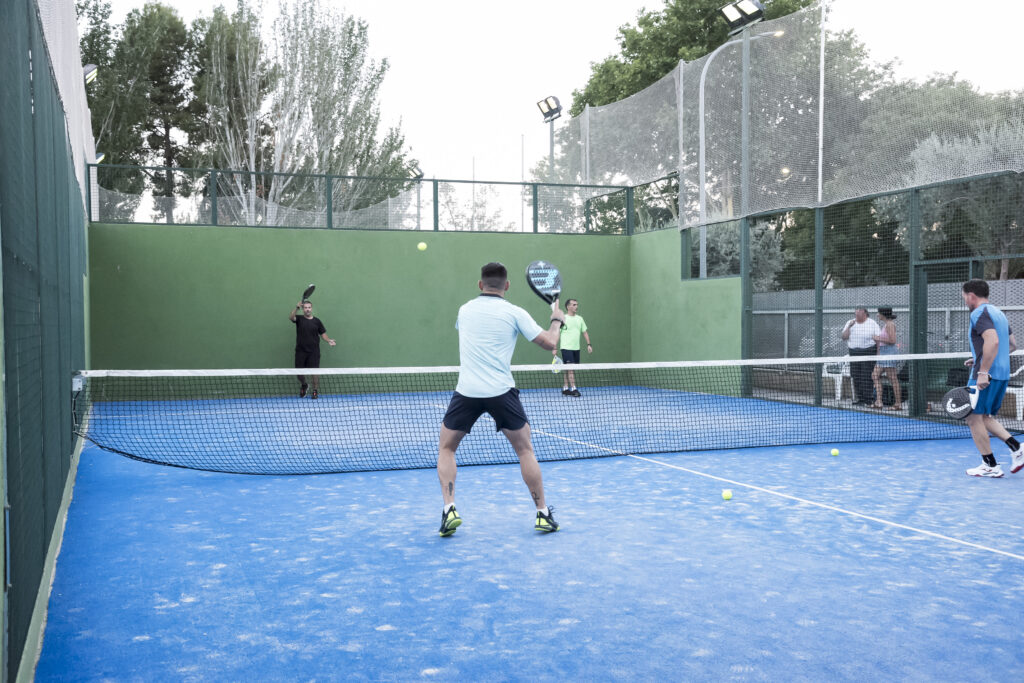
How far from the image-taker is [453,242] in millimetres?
16266

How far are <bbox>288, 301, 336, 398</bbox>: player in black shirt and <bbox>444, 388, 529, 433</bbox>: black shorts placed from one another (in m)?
9.60

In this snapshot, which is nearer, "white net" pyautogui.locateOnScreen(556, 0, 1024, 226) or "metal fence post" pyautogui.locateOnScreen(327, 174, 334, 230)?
"white net" pyautogui.locateOnScreen(556, 0, 1024, 226)

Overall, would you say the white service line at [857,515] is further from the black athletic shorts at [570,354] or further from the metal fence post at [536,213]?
the metal fence post at [536,213]

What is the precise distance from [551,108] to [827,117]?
8.93 metres

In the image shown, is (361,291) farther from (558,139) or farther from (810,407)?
(810,407)

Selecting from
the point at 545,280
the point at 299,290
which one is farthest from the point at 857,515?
the point at 299,290

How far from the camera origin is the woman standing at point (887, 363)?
11523mm

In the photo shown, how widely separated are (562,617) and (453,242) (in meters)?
13.0

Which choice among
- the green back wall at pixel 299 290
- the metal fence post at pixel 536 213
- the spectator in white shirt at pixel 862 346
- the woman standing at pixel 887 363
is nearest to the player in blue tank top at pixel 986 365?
the woman standing at pixel 887 363

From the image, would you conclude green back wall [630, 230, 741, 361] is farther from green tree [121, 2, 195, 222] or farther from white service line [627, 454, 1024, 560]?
green tree [121, 2, 195, 222]

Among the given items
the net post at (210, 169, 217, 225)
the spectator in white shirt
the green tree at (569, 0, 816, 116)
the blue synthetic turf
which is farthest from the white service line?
the green tree at (569, 0, 816, 116)

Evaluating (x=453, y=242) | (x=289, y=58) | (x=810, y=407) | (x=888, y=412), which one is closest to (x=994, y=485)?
(x=888, y=412)

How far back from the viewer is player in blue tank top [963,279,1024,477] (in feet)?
22.0

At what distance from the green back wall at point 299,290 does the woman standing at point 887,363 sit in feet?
19.7
